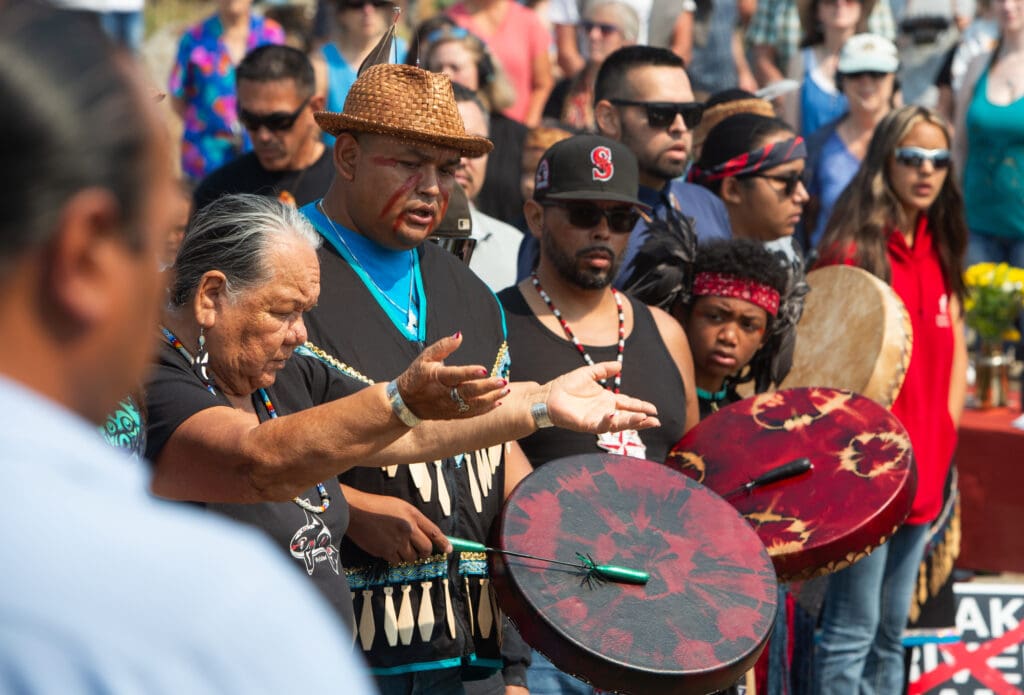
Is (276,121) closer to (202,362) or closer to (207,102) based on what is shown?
(207,102)

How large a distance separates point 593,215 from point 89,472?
3.30 meters

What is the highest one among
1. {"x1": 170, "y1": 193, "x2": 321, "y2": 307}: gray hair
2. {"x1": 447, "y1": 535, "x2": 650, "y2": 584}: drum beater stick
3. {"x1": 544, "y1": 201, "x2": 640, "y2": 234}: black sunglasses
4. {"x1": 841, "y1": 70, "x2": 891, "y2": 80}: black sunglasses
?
{"x1": 170, "y1": 193, "x2": 321, "y2": 307}: gray hair

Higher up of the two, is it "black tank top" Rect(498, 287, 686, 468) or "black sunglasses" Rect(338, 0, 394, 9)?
"black sunglasses" Rect(338, 0, 394, 9)

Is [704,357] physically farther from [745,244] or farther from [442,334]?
[442,334]

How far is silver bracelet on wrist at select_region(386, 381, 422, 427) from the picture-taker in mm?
2424

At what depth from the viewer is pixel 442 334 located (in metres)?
3.40

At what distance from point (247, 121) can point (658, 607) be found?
3473 mm

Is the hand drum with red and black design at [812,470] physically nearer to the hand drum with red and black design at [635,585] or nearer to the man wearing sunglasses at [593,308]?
the man wearing sunglasses at [593,308]

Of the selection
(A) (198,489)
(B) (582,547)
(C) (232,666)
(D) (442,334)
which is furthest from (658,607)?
(C) (232,666)

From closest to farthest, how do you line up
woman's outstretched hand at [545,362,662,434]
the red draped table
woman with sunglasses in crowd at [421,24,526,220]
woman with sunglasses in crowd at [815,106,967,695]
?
woman's outstretched hand at [545,362,662,434], woman with sunglasses in crowd at [815,106,967,695], the red draped table, woman with sunglasses in crowd at [421,24,526,220]

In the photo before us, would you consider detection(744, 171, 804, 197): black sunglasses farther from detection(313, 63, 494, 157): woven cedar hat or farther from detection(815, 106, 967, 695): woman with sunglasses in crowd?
detection(313, 63, 494, 157): woven cedar hat

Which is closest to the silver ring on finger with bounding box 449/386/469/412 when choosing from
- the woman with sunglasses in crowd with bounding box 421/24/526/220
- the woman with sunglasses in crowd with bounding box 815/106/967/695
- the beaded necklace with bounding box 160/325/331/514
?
the beaded necklace with bounding box 160/325/331/514

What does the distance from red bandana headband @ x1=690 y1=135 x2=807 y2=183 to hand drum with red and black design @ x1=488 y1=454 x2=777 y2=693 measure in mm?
2423

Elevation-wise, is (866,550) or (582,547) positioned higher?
(582,547)
